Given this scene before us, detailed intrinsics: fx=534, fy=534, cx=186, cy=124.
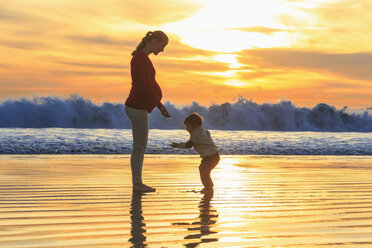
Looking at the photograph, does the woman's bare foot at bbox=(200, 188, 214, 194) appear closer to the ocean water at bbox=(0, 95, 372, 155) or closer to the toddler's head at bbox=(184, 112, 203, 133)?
the toddler's head at bbox=(184, 112, 203, 133)

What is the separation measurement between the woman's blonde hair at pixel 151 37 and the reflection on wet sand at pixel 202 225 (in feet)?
7.63

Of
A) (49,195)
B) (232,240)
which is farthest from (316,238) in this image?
(49,195)

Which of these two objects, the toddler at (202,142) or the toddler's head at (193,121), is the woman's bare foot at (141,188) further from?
the toddler's head at (193,121)

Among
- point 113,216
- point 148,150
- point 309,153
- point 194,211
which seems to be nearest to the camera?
point 113,216

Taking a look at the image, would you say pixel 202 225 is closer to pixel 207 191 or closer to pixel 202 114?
pixel 207 191

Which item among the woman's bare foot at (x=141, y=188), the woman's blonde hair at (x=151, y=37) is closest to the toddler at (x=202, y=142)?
the woman's bare foot at (x=141, y=188)

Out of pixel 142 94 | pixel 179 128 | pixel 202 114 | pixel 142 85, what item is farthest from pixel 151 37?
pixel 202 114

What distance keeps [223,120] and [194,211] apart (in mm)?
38004

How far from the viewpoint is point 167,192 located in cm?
646

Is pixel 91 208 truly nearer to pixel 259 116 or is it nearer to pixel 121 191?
pixel 121 191

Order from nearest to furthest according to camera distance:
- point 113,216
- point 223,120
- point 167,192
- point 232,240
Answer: point 232,240 → point 113,216 → point 167,192 → point 223,120

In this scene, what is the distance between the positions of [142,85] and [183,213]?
2.27 m

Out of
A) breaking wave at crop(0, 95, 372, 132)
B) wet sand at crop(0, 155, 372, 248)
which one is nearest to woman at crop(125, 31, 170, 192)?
wet sand at crop(0, 155, 372, 248)

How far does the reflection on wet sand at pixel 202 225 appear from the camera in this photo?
365cm
